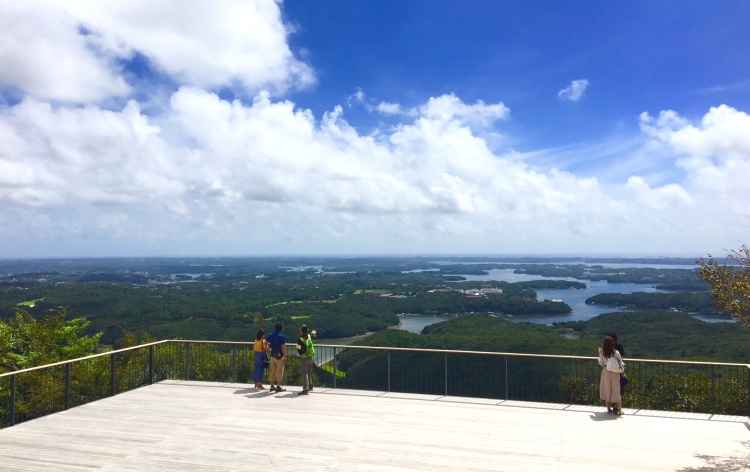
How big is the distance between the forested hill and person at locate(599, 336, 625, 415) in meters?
30.0

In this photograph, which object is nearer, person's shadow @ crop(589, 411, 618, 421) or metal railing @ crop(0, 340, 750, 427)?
person's shadow @ crop(589, 411, 618, 421)

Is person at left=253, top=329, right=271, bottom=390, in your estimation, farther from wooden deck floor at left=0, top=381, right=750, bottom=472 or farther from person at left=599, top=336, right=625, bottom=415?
person at left=599, top=336, right=625, bottom=415

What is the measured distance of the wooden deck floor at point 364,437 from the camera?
6.50m

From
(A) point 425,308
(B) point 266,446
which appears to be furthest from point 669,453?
(A) point 425,308

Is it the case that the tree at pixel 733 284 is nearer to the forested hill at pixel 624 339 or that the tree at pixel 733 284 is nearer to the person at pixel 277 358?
the person at pixel 277 358

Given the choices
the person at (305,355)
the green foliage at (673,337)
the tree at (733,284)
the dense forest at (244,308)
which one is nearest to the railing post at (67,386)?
the person at (305,355)

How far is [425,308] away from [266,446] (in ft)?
347

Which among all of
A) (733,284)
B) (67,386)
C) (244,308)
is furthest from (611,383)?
(244,308)

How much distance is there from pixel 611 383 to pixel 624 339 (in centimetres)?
5306

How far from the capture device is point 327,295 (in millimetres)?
130375

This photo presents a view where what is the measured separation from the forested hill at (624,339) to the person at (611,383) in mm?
30008

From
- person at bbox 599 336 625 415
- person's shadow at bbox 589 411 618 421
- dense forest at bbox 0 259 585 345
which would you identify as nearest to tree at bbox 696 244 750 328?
person at bbox 599 336 625 415

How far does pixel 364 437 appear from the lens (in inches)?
298

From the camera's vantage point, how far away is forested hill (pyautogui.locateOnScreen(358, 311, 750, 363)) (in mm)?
42719
